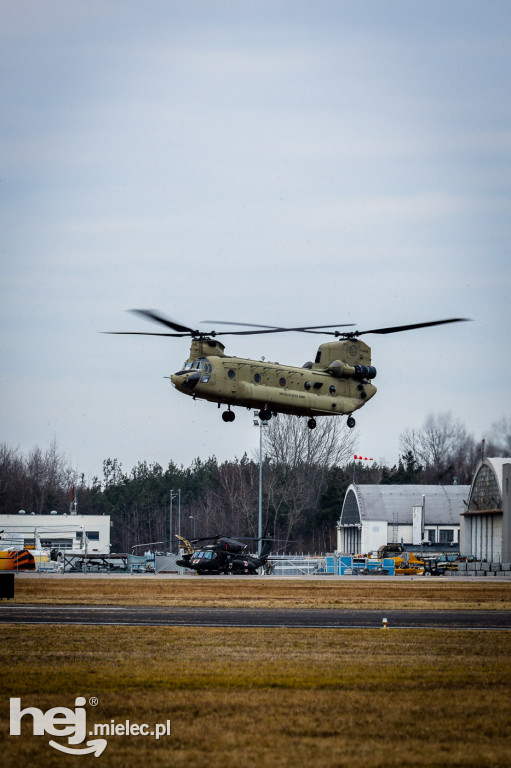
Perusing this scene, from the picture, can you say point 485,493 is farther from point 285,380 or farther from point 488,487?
point 285,380

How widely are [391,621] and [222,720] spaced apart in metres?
15.7

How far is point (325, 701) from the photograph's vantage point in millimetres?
15031

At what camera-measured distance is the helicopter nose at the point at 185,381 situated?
44.2 metres

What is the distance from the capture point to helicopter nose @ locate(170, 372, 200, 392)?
4419cm

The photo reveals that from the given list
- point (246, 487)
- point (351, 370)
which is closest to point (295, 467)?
point (246, 487)

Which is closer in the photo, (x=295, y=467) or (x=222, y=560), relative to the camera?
(x=222, y=560)

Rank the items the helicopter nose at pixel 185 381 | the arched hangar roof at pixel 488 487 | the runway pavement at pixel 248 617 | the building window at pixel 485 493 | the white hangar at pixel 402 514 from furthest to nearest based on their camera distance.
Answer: the white hangar at pixel 402 514
the building window at pixel 485 493
the arched hangar roof at pixel 488 487
the helicopter nose at pixel 185 381
the runway pavement at pixel 248 617

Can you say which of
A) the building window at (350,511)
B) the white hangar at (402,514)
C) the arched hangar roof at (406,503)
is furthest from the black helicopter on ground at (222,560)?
the building window at (350,511)

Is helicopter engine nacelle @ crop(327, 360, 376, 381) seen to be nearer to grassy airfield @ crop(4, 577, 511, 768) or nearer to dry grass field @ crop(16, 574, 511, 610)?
dry grass field @ crop(16, 574, 511, 610)

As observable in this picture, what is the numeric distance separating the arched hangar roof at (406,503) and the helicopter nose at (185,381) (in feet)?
214

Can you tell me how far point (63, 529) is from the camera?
389 ft

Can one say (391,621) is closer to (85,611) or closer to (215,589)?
(85,611)

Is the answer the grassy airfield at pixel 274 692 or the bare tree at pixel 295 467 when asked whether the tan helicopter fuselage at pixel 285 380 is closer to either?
the grassy airfield at pixel 274 692

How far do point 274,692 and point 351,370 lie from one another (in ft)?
114
